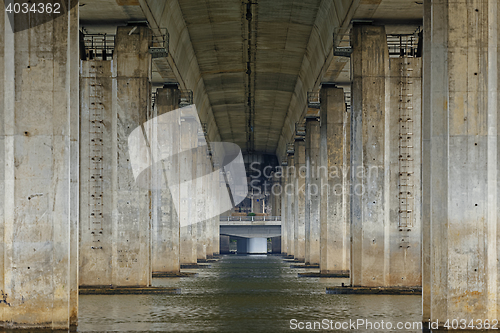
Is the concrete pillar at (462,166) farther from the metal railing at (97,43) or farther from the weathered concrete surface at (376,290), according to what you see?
the metal railing at (97,43)

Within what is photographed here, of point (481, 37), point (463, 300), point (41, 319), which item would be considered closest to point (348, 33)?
point (481, 37)

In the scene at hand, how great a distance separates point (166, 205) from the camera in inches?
1150

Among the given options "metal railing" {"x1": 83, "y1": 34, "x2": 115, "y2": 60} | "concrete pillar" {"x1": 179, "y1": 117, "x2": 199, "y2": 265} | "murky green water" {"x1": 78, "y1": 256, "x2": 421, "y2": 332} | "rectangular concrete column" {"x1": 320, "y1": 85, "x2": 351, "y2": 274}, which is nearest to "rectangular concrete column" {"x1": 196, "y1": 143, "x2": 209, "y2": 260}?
"concrete pillar" {"x1": 179, "y1": 117, "x2": 199, "y2": 265}

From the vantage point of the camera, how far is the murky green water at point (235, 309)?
13.9m

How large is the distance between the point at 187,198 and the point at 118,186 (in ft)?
47.8

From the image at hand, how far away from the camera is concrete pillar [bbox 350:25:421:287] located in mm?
20812

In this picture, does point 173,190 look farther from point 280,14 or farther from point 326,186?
point 280,14

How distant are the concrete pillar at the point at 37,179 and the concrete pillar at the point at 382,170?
10517 mm

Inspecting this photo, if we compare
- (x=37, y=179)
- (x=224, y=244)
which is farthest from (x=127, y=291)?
(x=224, y=244)

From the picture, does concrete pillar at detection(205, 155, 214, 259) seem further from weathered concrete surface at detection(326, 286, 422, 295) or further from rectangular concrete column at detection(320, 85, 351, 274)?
weathered concrete surface at detection(326, 286, 422, 295)

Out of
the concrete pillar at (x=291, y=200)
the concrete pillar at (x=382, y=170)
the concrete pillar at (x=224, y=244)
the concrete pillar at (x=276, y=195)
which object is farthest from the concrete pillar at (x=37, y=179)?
the concrete pillar at (x=224, y=244)

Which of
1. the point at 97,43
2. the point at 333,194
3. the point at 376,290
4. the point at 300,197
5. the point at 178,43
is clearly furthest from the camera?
the point at 300,197

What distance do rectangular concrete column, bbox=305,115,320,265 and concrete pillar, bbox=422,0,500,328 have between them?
21763 mm

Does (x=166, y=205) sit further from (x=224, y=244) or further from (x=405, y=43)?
(x=224, y=244)
